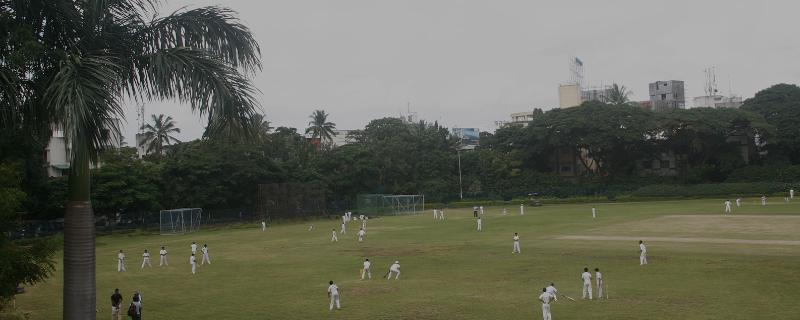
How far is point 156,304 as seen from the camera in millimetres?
24078

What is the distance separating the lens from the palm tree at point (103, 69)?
11.3 m

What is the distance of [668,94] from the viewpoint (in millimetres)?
117938

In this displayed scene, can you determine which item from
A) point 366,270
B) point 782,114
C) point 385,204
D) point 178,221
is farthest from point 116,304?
point 782,114

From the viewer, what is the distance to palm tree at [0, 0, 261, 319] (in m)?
11.3

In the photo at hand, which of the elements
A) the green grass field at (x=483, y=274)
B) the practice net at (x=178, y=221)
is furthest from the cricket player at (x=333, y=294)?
the practice net at (x=178, y=221)

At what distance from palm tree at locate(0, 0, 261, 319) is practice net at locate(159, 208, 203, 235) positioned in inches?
1878

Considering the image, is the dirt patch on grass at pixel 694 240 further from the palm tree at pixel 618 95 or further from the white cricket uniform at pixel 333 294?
the palm tree at pixel 618 95

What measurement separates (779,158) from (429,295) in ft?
235

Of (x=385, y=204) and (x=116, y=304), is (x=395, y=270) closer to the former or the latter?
(x=116, y=304)

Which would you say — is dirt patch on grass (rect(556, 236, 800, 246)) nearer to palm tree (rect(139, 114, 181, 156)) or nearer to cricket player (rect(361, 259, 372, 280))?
cricket player (rect(361, 259, 372, 280))

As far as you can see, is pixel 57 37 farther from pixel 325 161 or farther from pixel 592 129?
pixel 592 129

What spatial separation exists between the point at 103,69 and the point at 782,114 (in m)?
84.4

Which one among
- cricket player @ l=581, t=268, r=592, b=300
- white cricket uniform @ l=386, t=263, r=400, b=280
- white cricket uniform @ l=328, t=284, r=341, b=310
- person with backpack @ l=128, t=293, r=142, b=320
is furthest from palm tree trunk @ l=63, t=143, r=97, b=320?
white cricket uniform @ l=386, t=263, r=400, b=280

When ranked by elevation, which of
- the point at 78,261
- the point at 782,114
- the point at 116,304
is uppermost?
the point at 782,114
